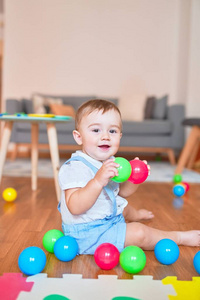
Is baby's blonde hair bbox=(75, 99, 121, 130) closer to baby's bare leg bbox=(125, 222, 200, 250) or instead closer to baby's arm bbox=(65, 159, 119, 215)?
baby's arm bbox=(65, 159, 119, 215)

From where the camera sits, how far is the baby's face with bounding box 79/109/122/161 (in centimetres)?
96

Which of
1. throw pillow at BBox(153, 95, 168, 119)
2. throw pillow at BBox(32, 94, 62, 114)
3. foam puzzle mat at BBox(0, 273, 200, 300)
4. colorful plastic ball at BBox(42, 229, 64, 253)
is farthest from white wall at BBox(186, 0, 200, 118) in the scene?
foam puzzle mat at BBox(0, 273, 200, 300)

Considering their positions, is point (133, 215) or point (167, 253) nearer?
point (167, 253)

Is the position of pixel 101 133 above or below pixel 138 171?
above

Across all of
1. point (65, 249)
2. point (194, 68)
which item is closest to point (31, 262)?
point (65, 249)

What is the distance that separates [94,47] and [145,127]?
5.63 feet

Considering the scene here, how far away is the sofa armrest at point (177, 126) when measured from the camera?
350 cm

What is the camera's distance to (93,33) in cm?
447

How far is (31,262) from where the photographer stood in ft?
2.61

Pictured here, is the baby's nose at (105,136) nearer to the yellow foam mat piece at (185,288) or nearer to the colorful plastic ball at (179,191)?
the yellow foam mat piece at (185,288)

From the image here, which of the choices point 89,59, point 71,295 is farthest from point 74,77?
point 71,295

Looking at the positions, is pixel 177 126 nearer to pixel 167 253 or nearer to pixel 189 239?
pixel 189 239

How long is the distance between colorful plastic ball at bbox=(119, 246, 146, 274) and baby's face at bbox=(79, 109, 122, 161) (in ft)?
0.99

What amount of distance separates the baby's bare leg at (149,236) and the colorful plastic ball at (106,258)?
116mm
